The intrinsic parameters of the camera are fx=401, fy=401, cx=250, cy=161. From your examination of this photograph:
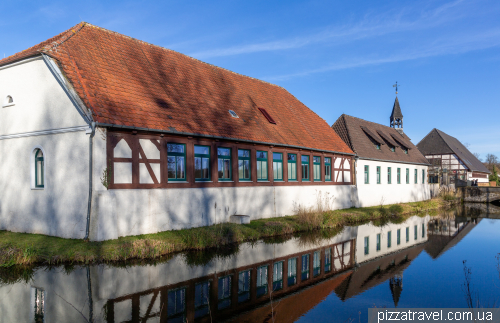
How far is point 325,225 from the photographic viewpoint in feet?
56.5

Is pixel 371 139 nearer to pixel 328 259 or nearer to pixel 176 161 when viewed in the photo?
pixel 176 161

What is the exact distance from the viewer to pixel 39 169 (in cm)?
1334

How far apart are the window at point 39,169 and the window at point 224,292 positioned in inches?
315

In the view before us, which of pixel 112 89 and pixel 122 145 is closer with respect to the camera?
pixel 122 145

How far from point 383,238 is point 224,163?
6696 mm

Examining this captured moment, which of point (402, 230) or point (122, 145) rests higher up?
point (122, 145)

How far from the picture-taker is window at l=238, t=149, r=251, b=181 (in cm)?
1659

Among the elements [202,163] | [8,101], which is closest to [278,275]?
[202,163]

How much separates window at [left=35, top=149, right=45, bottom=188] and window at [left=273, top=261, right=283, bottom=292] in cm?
835

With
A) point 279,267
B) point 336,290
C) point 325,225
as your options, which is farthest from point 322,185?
point 336,290

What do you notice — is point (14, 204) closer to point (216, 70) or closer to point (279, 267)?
point (279, 267)

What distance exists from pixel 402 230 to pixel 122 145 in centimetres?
1231

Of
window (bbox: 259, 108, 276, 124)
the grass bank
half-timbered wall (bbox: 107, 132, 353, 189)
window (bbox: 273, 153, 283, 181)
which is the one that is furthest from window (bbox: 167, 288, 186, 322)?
window (bbox: 259, 108, 276, 124)

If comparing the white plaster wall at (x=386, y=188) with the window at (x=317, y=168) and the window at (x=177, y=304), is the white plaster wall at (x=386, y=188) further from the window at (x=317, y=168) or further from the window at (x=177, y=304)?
the window at (x=177, y=304)
